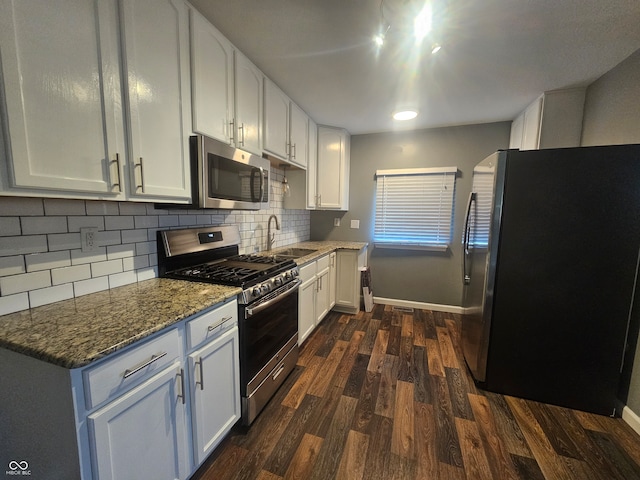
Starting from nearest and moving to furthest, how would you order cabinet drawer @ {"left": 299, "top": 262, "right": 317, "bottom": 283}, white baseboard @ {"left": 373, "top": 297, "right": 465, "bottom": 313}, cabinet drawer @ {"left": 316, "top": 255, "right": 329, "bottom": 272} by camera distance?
cabinet drawer @ {"left": 299, "top": 262, "right": 317, "bottom": 283} < cabinet drawer @ {"left": 316, "top": 255, "right": 329, "bottom": 272} < white baseboard @ {"left": 373, "top": 297, "right": 465, "bottom": 313}

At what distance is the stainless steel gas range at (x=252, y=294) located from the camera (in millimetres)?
1499

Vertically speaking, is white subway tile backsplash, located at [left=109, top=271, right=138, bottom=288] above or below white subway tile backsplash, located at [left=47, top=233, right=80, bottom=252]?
below

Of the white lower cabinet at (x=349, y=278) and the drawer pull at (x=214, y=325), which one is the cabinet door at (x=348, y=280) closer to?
the white lower cabinet at (x=349, y=278)

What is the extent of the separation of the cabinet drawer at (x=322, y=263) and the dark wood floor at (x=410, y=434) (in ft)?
2.90

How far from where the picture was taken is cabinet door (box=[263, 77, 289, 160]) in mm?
2137

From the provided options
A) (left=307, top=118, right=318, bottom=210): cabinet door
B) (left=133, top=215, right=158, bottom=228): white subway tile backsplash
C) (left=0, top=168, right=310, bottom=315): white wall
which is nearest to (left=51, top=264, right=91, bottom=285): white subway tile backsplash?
(left=0, top=168, right=310, bottom=315): white wall

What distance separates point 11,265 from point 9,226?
0.16 m

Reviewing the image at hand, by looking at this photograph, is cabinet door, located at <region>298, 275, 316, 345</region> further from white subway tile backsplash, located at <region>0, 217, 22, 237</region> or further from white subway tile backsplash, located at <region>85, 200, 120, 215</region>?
white subway tile backsplash, located at <region>0, 217, 22, 237</region>

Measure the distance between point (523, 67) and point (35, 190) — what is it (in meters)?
2.87

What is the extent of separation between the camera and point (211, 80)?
1.58 m

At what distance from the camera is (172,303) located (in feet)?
3.84

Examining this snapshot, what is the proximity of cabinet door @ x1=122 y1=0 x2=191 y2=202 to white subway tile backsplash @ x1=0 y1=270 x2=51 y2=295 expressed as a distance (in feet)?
1.69

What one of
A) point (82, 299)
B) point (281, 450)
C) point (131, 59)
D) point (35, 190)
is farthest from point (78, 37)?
point (281, 450)

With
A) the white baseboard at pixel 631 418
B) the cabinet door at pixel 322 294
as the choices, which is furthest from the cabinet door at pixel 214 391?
the white baseboard at pixel 631 418
